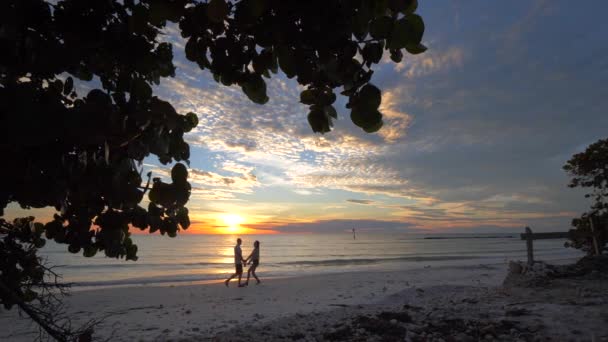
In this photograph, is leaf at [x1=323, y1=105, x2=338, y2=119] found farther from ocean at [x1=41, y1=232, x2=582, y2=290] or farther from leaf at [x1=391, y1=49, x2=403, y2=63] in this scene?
ocean at [x1=41, y1=232, x2=582, y2=290]

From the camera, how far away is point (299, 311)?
937cm

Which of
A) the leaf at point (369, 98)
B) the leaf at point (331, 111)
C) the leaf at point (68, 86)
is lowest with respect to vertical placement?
the leaf at point (369, 98)

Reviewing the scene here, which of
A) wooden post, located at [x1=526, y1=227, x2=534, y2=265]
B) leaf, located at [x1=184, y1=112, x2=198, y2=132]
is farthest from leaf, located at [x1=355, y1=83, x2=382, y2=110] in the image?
wooden post, located at [x1=526, y1=227, x2=534, y2=265]

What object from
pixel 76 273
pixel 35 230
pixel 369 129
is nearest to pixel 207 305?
pixel 35 230

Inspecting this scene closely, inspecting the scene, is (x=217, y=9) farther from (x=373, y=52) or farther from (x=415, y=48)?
(x=415, y=48)

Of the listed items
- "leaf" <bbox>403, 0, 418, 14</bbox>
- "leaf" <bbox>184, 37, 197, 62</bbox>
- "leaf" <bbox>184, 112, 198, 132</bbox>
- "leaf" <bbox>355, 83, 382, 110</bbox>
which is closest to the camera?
"leaf" <bbox>403, 0, 418, 14</bbox>

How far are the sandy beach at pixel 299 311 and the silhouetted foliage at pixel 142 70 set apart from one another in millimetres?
1829

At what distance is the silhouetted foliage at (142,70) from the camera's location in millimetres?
1293

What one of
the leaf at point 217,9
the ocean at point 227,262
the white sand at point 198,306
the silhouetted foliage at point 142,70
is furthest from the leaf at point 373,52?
the white sand at point 198,306

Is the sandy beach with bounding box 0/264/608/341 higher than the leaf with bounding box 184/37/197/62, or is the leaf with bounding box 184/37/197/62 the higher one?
the leaf with bounding box 184/37/197/62

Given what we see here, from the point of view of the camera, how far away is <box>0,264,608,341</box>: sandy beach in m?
6.03

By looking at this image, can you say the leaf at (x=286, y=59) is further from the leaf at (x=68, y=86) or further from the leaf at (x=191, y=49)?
the leaf at (x=68, y=86)

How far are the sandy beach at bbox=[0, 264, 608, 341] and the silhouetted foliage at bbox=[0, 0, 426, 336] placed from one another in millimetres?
1829

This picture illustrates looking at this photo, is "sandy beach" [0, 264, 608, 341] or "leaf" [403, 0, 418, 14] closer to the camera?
"leaf" [403, 0, 418, 14]
